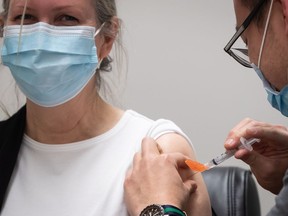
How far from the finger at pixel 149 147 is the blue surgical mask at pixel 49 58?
28cm

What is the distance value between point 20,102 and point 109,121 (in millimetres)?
801

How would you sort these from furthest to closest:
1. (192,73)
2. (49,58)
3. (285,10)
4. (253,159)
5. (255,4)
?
(192,73), (253,159), (49,58), (255,4), (285,10)

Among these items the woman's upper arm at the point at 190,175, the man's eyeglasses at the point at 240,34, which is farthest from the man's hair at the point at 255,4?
the woman's upper arm at the point at 190,175

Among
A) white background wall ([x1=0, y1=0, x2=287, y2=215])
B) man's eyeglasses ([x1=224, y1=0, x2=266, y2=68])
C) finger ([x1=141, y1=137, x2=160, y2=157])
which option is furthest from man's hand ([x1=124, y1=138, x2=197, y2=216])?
white background wall ([x1=0, y1=0, x2=287, y2=215])

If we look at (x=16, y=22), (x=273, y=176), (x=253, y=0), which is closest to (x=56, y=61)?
(x=16, y=22)

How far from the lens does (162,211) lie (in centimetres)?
103

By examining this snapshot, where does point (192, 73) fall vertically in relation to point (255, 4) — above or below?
below

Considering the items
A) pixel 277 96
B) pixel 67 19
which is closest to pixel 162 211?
pixel 277 96

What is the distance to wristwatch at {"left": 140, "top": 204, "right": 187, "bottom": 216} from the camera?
103cm

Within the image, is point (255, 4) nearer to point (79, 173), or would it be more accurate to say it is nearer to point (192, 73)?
point (79, 173)

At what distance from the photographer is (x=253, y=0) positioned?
105 centimetres

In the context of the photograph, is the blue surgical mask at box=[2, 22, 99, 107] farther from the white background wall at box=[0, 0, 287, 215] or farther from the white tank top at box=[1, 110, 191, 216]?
the white background wall at box=[0, 0, 287, 215]

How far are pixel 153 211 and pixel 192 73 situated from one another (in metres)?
1.40

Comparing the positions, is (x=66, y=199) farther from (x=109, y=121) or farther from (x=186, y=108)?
(x=186, y=108)
